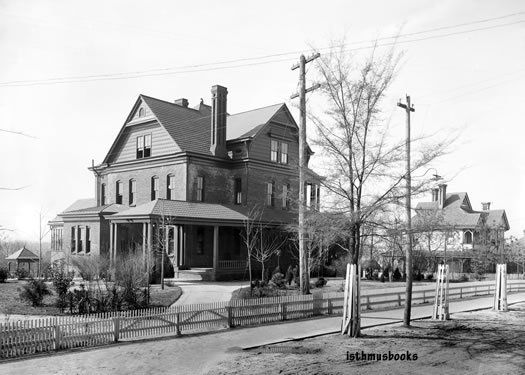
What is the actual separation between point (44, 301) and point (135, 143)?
2014 cm

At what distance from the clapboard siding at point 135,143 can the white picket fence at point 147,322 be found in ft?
64.7

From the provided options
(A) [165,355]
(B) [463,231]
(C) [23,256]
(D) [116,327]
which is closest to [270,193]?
(C) [23,256]

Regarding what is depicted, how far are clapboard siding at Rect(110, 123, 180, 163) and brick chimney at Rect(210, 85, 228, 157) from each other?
3056 mm

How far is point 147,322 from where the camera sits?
14242 mm

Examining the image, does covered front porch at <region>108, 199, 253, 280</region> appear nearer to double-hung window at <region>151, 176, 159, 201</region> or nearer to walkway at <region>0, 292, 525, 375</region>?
double-hung window at <region>151, 176, 159, 201</region>

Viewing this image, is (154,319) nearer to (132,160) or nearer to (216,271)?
(216,271)

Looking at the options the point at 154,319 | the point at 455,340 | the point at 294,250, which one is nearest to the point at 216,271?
the point at 294,250

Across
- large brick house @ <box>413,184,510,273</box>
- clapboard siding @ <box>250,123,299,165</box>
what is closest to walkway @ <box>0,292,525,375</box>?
clapboard siding @ <box>250,123,299,165</box>

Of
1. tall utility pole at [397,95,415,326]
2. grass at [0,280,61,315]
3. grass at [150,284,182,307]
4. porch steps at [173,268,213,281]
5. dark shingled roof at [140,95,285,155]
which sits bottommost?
porch steps at [173,268,213,281]

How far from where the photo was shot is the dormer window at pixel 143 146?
37.7 meters

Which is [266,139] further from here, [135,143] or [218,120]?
[135,143]

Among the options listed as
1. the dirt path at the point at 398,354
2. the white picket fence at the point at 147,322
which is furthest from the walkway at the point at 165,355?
the dirt path at the point at 398,354

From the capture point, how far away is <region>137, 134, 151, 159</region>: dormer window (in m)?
37.7

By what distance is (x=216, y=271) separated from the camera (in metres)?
30.7
